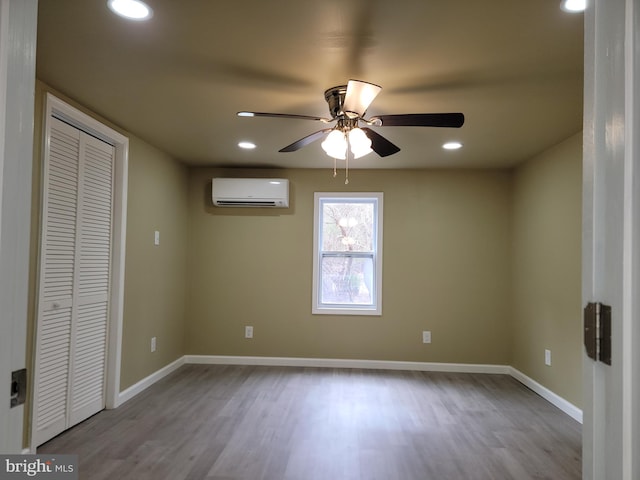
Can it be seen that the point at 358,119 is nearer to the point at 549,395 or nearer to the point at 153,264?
the point at 153,264

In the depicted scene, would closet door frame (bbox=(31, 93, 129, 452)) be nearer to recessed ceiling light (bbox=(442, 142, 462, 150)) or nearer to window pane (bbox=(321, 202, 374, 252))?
window pane (bbox=(321, 202, 374, 252))

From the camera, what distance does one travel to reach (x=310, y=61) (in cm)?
231

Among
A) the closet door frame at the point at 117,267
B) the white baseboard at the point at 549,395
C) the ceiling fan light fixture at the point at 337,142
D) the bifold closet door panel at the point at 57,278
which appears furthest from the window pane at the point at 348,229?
the bifold closet door panel at the point at 57,278

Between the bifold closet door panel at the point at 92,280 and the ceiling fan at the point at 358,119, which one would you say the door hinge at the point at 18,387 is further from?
the bifold closet door panel at the point at 92,280

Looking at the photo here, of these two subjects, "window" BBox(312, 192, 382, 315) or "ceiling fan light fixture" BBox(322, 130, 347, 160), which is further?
"window" BBox(312, 192, 382, 315)

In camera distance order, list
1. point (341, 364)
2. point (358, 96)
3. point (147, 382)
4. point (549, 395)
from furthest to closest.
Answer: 1. point (341, 364)
2. point (147, 382)
3. point (549, 395)
4. point (358, 96)

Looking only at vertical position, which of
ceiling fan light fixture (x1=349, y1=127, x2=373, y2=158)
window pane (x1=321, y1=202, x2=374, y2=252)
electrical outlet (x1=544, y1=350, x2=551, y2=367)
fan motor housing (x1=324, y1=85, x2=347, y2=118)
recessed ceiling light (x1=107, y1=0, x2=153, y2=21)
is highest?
recessed ceiling light (x1=107, y1=0, x2=153, y2=21)

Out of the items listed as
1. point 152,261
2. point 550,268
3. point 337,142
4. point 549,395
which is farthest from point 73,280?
point 549,395

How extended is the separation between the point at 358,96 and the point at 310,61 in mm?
323

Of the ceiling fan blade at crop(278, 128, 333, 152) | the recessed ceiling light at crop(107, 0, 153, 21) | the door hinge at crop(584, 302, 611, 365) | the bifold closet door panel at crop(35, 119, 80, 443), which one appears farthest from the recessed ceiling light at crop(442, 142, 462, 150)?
the door hinge at crop(584, 302, 611, 365)

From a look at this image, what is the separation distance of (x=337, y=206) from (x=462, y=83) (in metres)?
2.74

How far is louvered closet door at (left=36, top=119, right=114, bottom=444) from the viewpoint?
2.79 meters

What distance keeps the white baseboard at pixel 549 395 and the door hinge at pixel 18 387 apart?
3.77 m

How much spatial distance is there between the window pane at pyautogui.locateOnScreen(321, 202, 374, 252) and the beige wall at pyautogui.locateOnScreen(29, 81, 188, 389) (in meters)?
1.69
